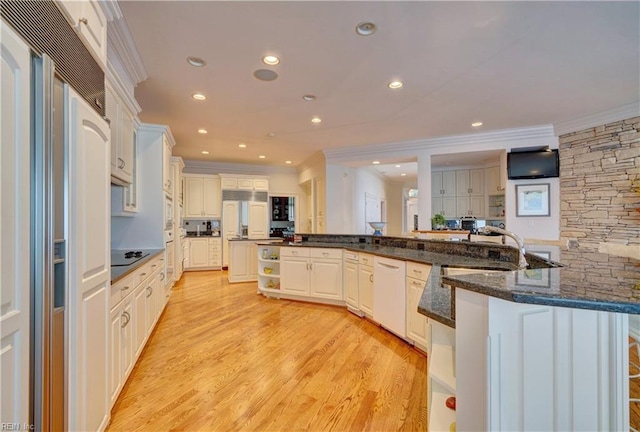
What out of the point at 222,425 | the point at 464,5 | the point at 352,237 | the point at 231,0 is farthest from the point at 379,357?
the point at 231,0

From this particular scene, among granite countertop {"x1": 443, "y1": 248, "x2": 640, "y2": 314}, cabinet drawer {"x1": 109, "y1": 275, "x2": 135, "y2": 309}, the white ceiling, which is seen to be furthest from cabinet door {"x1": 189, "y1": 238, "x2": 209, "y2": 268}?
granite countertop {"x1": 443, "y1": 248, "x2": 640, "y2": 314}

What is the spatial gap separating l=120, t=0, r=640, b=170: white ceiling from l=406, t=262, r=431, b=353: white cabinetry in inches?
74.3

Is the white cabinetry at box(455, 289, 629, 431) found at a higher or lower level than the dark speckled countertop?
lower

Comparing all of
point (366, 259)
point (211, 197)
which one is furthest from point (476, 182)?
point (211, 197)

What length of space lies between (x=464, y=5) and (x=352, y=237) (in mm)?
3187

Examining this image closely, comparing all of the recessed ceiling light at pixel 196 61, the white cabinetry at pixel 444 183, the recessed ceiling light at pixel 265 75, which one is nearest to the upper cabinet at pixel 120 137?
the recessed ceiling light at pixel 196 61

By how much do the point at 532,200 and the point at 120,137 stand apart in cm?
561

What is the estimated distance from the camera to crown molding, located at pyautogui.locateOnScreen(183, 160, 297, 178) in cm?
730

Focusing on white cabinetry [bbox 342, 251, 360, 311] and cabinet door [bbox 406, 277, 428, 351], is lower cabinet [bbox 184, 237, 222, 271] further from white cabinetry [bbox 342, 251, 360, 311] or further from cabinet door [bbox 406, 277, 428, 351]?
cabinet door [bbox 406, 277, 428, 351]

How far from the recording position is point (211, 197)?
733 cm

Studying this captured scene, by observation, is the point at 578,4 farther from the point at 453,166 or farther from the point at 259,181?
the point at 259,181

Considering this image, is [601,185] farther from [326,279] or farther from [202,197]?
[202,197]

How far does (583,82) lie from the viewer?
10.1 ft

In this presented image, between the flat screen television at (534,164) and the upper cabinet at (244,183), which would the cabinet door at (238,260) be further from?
the flat screen television at (534,164)
